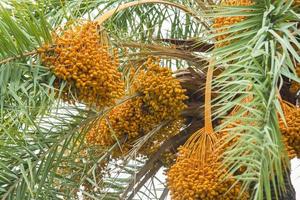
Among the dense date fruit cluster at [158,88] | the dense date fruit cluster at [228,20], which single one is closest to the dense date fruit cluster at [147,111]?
the dense date fruit cluster at [158,88]

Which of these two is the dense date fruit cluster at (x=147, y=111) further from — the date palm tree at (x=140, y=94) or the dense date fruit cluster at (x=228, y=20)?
the dense date fruit cluster at (x=228, y=20)

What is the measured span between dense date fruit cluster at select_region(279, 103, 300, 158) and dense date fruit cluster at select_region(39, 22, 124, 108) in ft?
2.45

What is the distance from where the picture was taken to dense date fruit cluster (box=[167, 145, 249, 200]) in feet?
12.4

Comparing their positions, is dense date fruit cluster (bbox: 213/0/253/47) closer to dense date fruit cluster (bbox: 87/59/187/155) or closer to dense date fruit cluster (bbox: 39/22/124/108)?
dense date fruit cluster (bbox: 39/22/124/108)

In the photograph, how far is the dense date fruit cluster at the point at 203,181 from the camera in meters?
3.79

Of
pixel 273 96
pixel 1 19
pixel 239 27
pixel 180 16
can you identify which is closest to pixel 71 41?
pixel 1 19

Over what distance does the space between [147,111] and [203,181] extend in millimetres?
747

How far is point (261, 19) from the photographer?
3.37 metres

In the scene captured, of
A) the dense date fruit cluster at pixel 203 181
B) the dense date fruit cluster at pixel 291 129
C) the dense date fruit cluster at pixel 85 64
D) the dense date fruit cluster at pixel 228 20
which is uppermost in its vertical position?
the dense date fruit cluster at pixel 228 20

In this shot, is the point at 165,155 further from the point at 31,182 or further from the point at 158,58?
the point at 31,182

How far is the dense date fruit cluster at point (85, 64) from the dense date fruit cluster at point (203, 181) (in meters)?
0.46

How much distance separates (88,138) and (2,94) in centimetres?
126

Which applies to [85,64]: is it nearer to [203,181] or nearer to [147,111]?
[203,181]

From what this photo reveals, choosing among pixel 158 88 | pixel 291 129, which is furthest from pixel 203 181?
pixel 158 88
